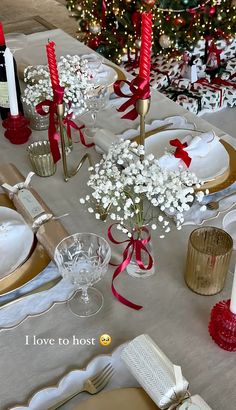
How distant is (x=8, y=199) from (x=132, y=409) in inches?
24.1

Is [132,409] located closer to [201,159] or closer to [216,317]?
[216,317]

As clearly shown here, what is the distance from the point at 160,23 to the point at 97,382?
2.11 m

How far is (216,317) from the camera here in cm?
85

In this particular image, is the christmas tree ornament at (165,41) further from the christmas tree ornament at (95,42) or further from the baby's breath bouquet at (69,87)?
the baby's breath bouquet at (69,87)

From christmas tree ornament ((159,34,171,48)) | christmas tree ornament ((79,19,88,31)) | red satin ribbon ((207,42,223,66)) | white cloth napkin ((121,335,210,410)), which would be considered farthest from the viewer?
christmas tree ornament ((79,19,88,31))

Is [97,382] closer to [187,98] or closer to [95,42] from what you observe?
[187,98]

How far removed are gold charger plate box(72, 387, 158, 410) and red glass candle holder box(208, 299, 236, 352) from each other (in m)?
0.17

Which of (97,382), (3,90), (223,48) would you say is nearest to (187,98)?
(223,48)

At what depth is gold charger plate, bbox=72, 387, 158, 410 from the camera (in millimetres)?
751

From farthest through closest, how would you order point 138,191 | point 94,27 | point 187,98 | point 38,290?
point 94,27 < point 187,98 < point 38,290 < point 138,191

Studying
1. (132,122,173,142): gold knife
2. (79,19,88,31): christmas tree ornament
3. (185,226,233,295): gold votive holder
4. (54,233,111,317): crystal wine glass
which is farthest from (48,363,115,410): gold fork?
(79,19,88,31): christmas tree ornament

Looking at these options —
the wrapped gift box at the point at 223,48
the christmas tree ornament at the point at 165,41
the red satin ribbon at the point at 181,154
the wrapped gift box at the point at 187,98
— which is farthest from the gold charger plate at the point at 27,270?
the wrapped gift box at the point at 223,48

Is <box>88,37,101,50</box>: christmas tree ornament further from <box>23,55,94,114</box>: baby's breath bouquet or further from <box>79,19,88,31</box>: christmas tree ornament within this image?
<box>23,55,94,114</box>: baby's breath bouquet

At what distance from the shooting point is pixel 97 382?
2.66 feet
